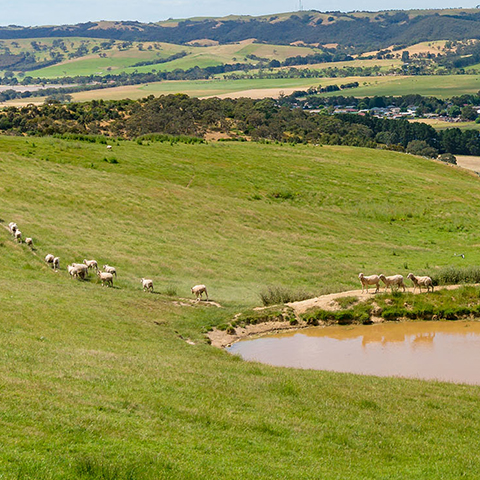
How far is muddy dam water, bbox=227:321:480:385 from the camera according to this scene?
1089 inches

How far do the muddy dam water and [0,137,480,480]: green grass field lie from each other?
3424mm

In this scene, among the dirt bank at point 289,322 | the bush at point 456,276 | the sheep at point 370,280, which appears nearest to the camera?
the dirt bank at point 289,322

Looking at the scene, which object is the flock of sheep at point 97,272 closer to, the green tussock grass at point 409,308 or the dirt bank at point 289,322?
the dirt bank at point 289,322

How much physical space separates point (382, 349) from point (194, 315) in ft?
28.6

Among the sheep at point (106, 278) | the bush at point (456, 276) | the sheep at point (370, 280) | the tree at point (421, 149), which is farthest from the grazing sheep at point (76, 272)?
the tree at point (421, 149)

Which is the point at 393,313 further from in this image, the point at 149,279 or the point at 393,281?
the point at 149,279

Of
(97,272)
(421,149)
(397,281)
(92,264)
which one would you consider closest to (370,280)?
(397,281)

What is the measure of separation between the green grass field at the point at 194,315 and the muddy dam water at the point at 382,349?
342cm

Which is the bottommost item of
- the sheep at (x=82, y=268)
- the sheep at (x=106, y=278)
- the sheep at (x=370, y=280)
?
the sheep at (x=370, y=280)

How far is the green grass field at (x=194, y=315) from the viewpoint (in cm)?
1366

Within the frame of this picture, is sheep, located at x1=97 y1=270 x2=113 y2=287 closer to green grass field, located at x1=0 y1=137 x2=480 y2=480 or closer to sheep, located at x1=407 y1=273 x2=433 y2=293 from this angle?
green grass field, located at x1=0 y1=137 x2=480 y2=480

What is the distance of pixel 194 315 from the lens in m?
32.1

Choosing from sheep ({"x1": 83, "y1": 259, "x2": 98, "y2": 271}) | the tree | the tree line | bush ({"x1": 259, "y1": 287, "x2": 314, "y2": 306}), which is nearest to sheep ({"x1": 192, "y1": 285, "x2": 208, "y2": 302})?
bush ({"x1": 259, "y1": 287, "x2": 314, "y2": 306})

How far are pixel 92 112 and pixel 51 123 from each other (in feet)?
38.2
